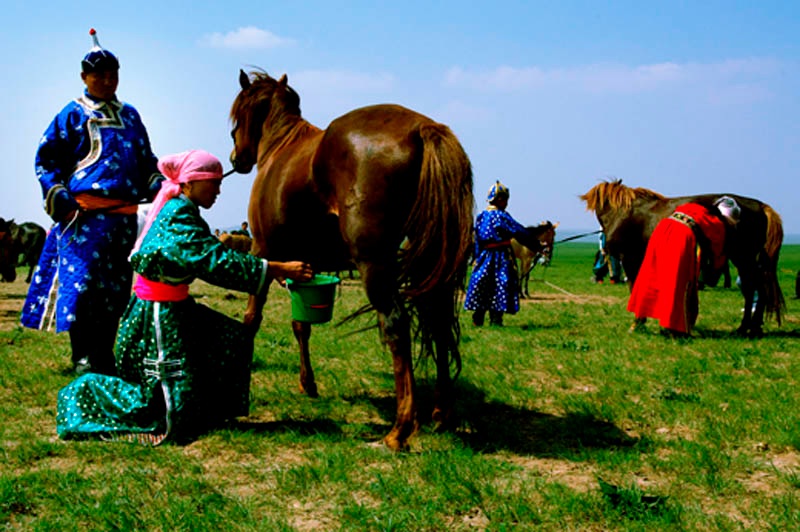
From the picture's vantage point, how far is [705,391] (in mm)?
5336

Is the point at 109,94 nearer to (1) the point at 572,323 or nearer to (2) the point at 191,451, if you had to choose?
(2) the point at 191,451

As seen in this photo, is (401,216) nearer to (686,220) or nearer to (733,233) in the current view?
(686,220)

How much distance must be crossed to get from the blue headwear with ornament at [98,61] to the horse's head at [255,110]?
1031mm

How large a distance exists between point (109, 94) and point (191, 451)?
277 cm

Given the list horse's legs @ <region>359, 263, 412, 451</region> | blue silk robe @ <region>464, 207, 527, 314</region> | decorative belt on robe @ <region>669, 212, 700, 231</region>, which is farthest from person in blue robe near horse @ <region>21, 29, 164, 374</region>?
decorative belt on robe @ <region>669, 212, 700, 231</region>

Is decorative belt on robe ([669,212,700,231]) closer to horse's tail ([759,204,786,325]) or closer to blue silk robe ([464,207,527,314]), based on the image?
horse's tail ([759,204,786,325])

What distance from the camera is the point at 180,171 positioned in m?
3.78

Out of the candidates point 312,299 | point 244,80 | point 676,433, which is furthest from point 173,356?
point 676,433

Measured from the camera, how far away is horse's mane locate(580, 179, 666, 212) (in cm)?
988

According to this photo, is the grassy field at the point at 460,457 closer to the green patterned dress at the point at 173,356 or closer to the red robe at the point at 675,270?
the green patterned dress at the point at 173,356

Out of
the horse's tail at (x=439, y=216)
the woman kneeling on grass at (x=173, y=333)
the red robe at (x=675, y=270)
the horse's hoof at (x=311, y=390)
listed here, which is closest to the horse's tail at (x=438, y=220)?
the horse's tail at (x=439, y=216)

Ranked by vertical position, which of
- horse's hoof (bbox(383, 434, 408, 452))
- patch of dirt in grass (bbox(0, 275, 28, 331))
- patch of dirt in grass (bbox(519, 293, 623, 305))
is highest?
patch of dirt in grass (bbox(519, 293, 623, 305))

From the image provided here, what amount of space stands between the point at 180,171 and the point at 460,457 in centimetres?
215

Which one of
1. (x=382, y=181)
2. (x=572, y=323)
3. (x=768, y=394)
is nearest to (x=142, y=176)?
(x=382, y=181)
